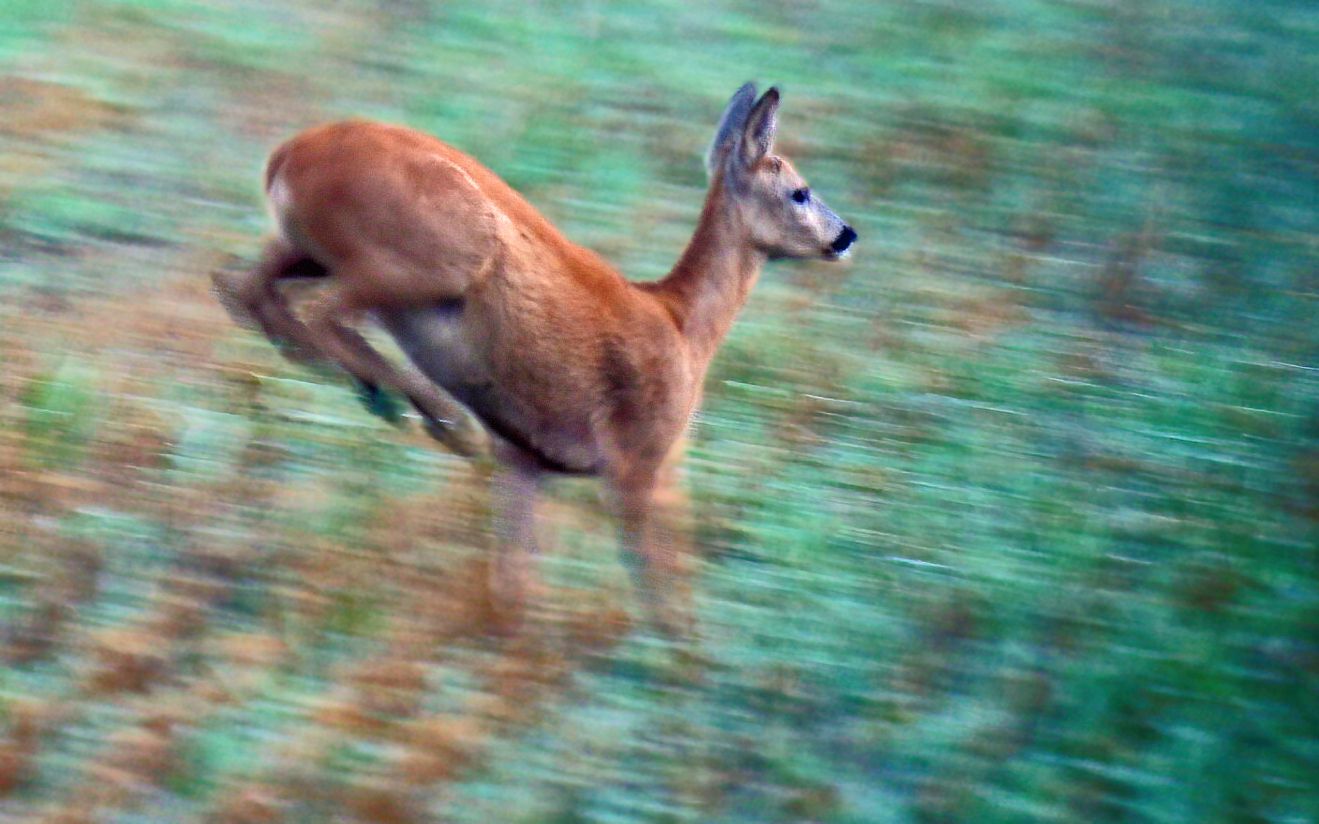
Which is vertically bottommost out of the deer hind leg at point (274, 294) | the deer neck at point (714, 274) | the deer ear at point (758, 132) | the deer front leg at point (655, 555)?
the deer front leg at point (655, 555)

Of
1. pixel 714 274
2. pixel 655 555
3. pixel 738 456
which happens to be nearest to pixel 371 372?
pixel 655 555

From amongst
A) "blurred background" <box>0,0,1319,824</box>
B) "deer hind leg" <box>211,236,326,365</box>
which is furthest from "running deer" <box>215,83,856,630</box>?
"blurred background" <box>0,0,1319,824</box>

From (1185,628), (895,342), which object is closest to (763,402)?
(895,342)

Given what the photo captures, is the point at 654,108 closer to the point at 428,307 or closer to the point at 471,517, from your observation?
the point at 471,517

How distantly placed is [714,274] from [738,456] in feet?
3.29

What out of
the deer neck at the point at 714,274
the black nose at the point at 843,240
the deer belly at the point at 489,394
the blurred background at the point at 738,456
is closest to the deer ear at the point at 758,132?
the deer neck at the point at 714,274

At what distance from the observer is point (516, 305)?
443 cm

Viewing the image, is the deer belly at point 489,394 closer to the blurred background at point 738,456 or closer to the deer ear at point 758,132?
the blurred background at point 738,456

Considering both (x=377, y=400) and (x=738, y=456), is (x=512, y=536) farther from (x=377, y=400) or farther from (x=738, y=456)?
(x=738, y=456)

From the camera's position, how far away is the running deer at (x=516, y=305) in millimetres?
4270

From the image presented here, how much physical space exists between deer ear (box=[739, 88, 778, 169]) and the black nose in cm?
40

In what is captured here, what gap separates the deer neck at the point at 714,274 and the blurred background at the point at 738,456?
0.79m

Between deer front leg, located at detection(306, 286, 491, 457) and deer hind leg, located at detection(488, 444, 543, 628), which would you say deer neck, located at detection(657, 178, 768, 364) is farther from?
deer front leg, located at detection(306, 286, 491, 457)

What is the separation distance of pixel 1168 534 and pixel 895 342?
1.63 meters
